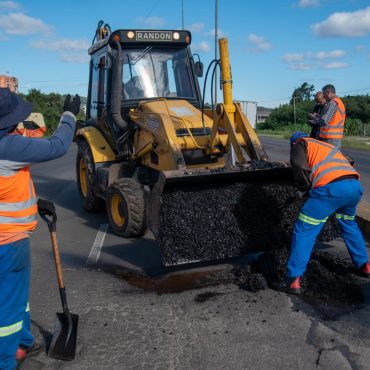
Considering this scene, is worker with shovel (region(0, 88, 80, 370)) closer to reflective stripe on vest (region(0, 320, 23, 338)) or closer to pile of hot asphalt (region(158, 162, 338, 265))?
reflective stripe on vest (region(0, 320, 23, 338))


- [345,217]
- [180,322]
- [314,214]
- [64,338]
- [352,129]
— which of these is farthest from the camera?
[352,129]

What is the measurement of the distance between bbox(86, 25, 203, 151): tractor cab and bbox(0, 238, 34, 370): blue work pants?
408 centimetres

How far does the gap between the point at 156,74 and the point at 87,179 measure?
2182 mm

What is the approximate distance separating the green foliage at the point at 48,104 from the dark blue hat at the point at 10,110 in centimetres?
3594

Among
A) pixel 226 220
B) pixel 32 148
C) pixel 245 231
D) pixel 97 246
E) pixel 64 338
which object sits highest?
pixel 32 148

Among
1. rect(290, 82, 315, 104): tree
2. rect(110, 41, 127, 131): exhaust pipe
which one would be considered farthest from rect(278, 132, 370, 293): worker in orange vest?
rect(290, 82, 315, 104): tree

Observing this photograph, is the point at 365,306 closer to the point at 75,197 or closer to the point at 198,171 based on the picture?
the point at 198,171

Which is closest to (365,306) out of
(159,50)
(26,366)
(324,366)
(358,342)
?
(358,342)

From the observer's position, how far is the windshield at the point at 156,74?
23.6ft

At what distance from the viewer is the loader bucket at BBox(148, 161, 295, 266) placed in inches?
193

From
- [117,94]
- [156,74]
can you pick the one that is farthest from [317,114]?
[117,94]

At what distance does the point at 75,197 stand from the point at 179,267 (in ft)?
17.6

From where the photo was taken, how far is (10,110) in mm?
3020

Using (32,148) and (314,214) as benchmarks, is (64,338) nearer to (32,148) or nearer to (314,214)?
(32,148)
